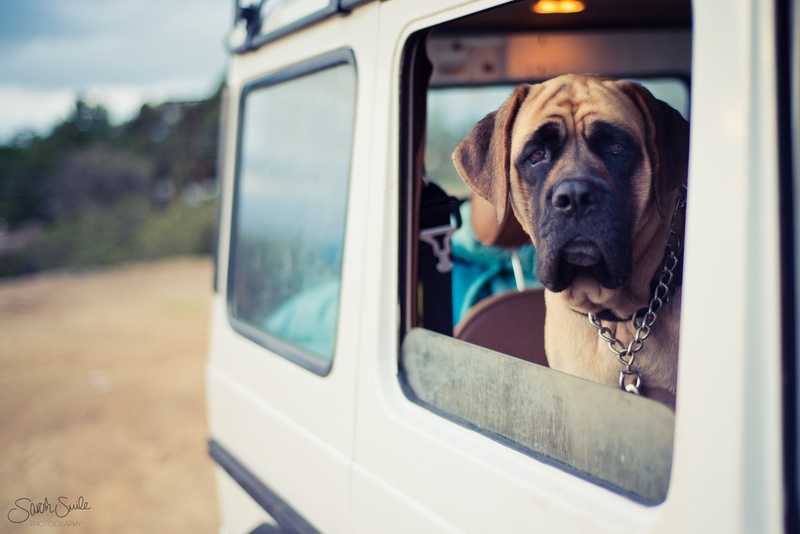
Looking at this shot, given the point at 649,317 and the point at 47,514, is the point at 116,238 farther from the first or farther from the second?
the point at 649,317

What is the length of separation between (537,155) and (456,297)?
3.39 feet

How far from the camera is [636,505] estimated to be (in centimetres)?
105

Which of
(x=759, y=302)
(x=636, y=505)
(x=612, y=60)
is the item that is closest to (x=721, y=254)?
(x=759, y=302)

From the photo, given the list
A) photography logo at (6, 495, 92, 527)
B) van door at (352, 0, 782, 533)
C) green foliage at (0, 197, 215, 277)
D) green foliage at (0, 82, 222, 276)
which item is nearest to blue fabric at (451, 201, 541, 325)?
van door at (352, 0, 782, 533)

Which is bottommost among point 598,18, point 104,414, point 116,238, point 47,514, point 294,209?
point 47,514

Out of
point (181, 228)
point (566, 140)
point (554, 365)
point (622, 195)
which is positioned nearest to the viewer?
point (622, 195)

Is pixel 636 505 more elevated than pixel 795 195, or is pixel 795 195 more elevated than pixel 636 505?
pixel 795 195

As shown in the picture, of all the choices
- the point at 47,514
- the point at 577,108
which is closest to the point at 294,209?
the point at 577,108

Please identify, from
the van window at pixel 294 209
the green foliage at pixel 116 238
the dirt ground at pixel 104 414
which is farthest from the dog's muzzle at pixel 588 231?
the green foliage at pixel 116 238

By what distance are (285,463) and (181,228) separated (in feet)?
58.9

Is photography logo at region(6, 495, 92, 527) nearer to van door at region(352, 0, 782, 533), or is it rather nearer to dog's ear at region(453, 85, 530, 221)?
van door at region(352, 0, 782, 533)

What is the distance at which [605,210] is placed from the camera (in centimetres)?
142

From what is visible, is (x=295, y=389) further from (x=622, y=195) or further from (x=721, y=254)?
(x=721, y=254)

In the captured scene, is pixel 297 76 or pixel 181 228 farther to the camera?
pixel 181 228
